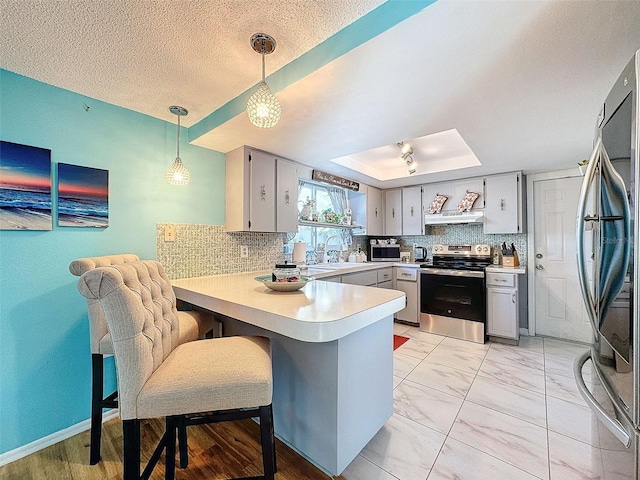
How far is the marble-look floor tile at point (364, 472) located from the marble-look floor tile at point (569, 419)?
119 centimetres

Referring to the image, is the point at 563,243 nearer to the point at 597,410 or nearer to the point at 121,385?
the point at 597,410

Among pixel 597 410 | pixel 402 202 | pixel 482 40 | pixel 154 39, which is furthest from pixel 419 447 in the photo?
pixel 402 202

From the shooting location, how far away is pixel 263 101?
1237mm

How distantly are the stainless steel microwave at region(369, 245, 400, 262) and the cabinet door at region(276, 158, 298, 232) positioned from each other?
6.14 ft

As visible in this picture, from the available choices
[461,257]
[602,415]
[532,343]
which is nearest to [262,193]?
[602,415]

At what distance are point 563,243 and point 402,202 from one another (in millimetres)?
2015

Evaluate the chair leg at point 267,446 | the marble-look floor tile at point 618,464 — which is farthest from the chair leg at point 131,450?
the marble-look floor tile at point 618,464

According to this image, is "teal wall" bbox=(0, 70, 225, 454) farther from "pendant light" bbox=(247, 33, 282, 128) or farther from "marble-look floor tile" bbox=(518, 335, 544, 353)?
"marble-look floor tile" bbox=(518, 335, 544, 353)

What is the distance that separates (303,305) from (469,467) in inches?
49.0

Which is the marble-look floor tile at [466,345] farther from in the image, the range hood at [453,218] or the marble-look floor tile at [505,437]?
the range hood at [453,218]

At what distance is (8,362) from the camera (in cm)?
151

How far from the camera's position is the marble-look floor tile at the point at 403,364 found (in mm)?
2447

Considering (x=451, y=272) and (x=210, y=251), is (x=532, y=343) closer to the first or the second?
(x=451, y=272)

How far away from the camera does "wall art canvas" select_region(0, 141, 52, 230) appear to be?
1.49 meters
